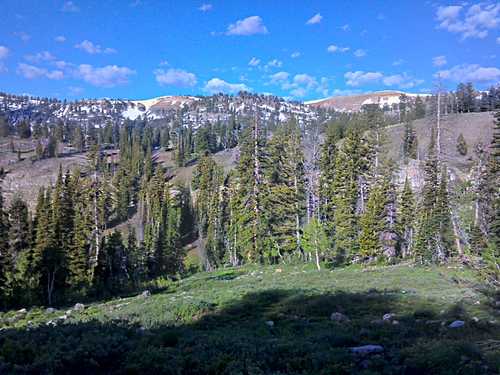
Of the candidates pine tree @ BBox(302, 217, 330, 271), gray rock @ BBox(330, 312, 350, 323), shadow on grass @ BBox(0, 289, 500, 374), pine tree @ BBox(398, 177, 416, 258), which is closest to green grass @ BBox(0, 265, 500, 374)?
shadow on grass @ BBox(0, 289, 500, 374)

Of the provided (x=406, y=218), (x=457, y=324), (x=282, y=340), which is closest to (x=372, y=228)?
(x=406, y=218)

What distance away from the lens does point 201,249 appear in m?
65.5

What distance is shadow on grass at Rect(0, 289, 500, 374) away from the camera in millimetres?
7742

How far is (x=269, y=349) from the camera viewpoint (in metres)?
9.10

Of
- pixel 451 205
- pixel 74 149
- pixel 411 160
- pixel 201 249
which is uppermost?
pixel 74 149

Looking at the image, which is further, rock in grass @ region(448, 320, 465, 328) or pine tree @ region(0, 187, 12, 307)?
pine tree @ region(0, 187, 12, 307)

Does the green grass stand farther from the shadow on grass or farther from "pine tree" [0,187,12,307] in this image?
"pine tree" [0,187,12,307]

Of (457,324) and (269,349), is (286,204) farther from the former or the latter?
(269,349)

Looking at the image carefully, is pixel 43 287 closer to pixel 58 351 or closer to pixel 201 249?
pixel 201 249

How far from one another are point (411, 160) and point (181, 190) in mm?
47014

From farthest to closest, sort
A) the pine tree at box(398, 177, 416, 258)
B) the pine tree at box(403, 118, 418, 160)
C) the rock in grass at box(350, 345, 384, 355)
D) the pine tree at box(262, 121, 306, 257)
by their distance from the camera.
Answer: the pine tree at box(403, 118, 418, 160), the pine tree at box(398, 177, 416, 258), the pine tree at box(262, 121, 306, 257), the rock in grass at box(350, 345, 384, 355)

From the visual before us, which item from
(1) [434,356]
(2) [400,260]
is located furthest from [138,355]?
(2) [400,260]

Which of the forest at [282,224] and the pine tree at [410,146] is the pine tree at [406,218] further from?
the pine tree at [410,146]

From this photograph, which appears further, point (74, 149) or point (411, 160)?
point (74, 149)
